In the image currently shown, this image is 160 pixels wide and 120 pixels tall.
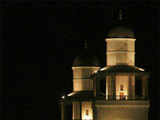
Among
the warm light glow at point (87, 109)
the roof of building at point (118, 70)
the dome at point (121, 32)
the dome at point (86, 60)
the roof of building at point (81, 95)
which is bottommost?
the warm light glow at point (87, 109)

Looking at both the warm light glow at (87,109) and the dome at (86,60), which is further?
the dome at (86,60)

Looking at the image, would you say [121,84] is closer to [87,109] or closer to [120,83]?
[120,83]

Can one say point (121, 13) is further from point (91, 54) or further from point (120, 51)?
point (91, 54)

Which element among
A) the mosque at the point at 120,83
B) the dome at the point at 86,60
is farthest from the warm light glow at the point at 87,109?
the mosque at the point at 120,83

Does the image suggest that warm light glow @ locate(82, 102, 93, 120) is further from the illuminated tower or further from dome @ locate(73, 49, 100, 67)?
the illuminated tower

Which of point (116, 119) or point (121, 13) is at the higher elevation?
point (121, 13)

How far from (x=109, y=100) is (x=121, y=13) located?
6725 millimetres

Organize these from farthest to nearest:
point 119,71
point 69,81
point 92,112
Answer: point 69,81, point 92,112, point 119,71

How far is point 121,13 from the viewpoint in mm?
102125

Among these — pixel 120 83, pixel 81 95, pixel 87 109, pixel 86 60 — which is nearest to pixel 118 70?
pixel 120 83

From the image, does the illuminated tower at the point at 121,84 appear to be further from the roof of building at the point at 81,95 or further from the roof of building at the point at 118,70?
the roof of building at the point at 81,95

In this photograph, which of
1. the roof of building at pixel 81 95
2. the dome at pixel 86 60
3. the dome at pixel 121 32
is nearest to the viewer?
the dome at pixel 121 32

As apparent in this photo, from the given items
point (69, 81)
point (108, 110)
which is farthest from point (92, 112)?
point (69, 81)

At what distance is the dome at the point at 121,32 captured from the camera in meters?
101
